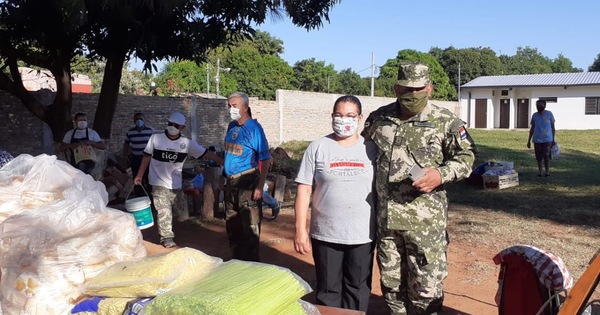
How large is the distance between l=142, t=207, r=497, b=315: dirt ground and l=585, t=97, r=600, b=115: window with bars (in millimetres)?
33045

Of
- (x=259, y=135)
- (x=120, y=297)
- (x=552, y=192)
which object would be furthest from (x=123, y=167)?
(x=120, y=297)

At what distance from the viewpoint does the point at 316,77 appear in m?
56.3

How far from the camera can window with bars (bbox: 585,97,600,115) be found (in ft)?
121

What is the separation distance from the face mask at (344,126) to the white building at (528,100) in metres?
35.9

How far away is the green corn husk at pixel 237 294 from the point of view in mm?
2113

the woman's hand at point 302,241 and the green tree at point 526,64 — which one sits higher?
the green tree at point 526,64

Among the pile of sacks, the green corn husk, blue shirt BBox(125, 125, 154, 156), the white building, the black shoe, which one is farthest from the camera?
the white building

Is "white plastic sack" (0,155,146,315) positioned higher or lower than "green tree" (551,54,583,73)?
lower

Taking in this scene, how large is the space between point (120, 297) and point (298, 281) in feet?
2.48

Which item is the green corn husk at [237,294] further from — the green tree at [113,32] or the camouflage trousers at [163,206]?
the green tree at [113,32]

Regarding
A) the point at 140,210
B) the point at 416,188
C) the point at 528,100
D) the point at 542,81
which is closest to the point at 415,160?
the point at 416,188

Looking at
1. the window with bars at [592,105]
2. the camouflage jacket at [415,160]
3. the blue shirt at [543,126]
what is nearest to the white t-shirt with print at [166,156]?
the camouflage jacket at [415,160]

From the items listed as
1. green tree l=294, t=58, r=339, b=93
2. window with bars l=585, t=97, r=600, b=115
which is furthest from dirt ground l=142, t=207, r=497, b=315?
green tree l=294, t=58, r=339, b=93

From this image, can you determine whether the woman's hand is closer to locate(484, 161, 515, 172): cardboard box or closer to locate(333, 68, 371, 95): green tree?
locate(484, 161, 515, 172): cardboard box
